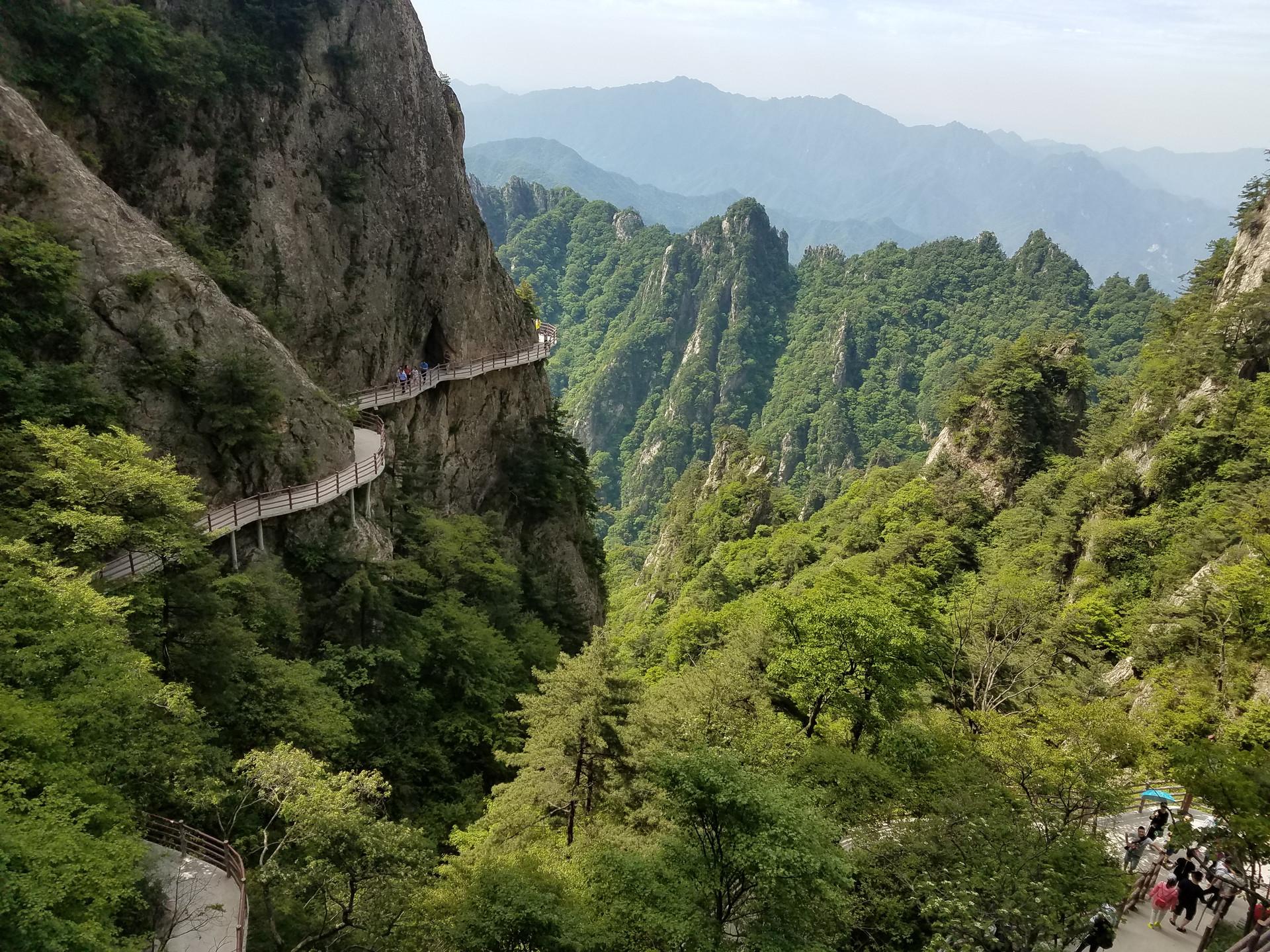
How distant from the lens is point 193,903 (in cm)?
1124

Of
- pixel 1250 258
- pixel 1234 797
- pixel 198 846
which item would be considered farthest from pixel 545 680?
pixel 1250 258

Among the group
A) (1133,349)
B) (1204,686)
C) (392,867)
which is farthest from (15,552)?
(1133,349)

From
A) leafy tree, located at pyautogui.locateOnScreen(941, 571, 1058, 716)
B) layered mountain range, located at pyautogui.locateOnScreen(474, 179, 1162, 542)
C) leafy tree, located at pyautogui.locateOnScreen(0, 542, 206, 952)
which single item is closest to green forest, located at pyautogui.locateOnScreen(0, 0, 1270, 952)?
leafy tree, located at pyautogui.locateOnScreen(0, 542, 206, 952)

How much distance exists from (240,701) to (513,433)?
2579cm

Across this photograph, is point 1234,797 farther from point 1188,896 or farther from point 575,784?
point 575,784

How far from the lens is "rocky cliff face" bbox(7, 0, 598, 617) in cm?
2098

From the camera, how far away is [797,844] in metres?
10.6

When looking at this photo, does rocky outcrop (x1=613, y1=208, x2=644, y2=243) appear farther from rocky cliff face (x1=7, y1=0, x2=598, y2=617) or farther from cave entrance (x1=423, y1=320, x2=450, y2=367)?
cave entrance (x1=423, y1=320, x2=450, y2=367)

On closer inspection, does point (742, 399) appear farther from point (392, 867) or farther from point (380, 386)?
point (392, 867)

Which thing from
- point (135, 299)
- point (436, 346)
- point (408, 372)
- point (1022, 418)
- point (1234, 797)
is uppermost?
point (135, 299)

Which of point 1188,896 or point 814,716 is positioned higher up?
point 1188,896

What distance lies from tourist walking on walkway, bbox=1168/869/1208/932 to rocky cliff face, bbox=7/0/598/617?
2301 cm

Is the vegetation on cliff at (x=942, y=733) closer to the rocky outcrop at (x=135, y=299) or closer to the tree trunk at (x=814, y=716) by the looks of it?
the tree trunk at (x=814, y=716)

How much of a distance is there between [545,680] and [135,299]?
47.8ft
